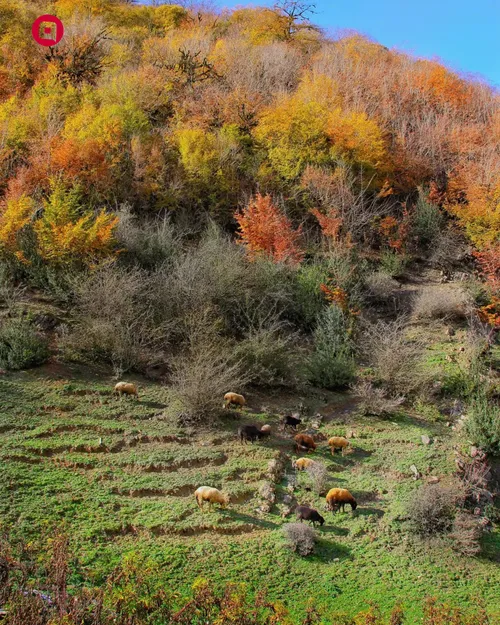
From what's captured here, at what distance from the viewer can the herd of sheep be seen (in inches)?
248

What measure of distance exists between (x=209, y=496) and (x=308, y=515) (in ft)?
3.95

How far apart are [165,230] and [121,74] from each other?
915cm

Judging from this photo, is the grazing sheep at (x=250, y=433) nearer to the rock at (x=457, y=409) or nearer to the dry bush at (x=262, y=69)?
the rock at (x=457, y=409)

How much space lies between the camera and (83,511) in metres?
6.01

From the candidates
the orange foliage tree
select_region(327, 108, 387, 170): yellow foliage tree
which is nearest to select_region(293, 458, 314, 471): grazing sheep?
the orange foliage tree

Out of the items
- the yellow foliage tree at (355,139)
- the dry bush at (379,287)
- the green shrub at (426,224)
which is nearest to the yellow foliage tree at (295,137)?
the yellow foliage tree at (355,139)

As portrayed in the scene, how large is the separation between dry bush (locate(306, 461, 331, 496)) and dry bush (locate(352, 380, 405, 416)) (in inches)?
89.0

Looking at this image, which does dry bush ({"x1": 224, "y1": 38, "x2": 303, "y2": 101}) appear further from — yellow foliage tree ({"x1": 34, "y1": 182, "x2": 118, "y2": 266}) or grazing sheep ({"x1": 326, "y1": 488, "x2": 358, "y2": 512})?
grazing sheep ({"x1": 326, "y1": 488, "x2": 358, "y2": 512})

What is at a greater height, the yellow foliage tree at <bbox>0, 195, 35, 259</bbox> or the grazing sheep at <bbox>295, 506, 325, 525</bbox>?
the yellow foliage tree at <bbox>0, 195, 35, 259</bbox>

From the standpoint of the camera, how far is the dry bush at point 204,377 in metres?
8.12

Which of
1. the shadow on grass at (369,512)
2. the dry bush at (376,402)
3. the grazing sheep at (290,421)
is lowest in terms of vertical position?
the shadow on grass at (369,512)

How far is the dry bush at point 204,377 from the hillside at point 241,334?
2.2 inches

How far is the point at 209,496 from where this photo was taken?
629 centimetres

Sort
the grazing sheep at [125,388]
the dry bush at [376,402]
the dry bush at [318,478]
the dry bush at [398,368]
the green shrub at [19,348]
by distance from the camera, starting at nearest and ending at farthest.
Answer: the dry bush at [318,478] < the grazing sheep at [125,388] < the green shrub at [19,348] < the dry bush at [376,402] < the dry bush at [398,368]
